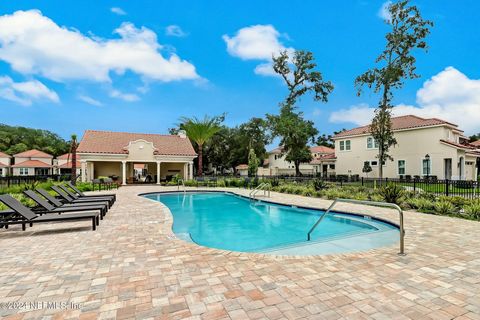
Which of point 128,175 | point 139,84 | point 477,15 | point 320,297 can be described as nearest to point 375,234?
point 320,297

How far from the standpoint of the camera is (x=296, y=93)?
34.8 metres

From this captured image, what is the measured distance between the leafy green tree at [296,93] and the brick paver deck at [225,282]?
2802cm

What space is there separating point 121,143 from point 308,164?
29593 millimetres

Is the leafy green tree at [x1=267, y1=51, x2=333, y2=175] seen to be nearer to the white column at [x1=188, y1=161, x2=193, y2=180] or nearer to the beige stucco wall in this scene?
the beige stucco wall

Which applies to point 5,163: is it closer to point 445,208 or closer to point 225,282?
point 225,282

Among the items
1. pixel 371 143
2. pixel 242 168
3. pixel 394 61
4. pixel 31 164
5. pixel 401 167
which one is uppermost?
pixel 394 61

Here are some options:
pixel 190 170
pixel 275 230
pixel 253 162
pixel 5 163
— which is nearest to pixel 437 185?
pixel 275 230

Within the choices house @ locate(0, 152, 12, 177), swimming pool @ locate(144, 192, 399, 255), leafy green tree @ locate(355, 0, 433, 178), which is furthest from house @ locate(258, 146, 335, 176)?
house @ locate(0, 152, 12, 177)

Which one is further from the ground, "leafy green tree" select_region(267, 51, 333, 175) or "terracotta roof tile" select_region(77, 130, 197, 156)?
"leafy green tree" select_region(267, 51, 333, 175)

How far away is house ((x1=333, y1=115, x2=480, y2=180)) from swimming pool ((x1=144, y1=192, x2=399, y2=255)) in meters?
16.9

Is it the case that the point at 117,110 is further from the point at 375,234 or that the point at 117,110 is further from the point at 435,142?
the point at 435,142

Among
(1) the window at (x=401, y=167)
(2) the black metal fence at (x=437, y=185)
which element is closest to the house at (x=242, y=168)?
(2) the black metal fence at (x=437, y=185)

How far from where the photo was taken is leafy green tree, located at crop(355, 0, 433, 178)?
23125 mm

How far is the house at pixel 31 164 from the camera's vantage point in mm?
42156
